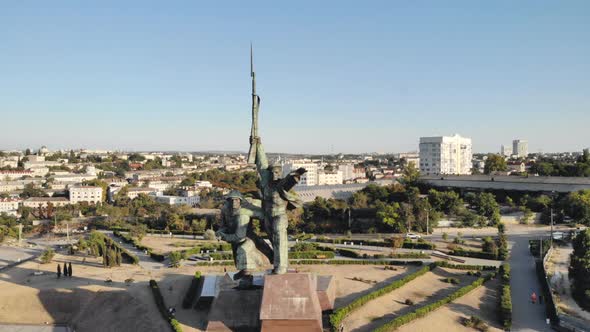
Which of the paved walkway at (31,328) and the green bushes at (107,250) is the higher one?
the green bushes at (107,250)

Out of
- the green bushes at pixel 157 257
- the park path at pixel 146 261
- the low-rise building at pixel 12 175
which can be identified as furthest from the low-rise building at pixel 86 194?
the green bushes at pixel 157 257

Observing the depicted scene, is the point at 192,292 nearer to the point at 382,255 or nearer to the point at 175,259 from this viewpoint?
the point at 175,259

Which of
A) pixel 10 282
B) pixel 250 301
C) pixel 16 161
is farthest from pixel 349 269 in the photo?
pixel 16 161

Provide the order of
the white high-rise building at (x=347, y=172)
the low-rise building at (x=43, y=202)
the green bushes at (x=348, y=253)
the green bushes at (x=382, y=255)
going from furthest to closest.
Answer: the white high-rise building at (x=347, y=172) → the low-rise building at (x=43, y=202) → the green bushes at (x=348, y=253) → the green bushes at (x=382, y=255)

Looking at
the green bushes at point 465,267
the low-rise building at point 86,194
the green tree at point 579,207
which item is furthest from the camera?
the low-rise building at point 86,194

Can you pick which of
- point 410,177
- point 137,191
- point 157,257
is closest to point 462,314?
point 157,257

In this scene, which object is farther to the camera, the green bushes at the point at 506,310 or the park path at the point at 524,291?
the park path at the point at 524,291

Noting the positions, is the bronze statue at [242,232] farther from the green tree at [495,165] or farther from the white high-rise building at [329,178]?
the white high-rise building at [329,178]
